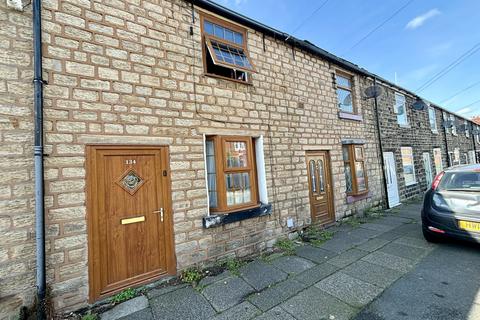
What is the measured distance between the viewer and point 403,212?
24.5 feet

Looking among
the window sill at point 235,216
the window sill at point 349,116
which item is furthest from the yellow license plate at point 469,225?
the window sill at point 349,116

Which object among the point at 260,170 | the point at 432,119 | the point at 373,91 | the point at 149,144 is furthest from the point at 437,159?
the point at 149,144

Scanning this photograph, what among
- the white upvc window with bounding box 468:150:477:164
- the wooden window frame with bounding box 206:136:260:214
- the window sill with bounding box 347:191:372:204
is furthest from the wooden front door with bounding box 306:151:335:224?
the white upvc window with bounding box 468:150:477:164

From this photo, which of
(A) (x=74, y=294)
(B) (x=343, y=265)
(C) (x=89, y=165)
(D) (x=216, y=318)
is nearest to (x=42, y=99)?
(C) (x=89, y=165)

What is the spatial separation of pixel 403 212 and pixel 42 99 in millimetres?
9730

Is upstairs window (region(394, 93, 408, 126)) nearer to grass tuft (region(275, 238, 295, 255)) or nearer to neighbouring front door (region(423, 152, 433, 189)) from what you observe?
neighbouring front door (region(423, 152, 433, 189))

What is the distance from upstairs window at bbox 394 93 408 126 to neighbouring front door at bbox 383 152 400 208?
2228 mm

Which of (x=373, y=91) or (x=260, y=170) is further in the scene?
(x=373, y=91)

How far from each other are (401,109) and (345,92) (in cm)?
459

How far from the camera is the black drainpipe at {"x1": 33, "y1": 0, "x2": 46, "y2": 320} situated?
2.60 m

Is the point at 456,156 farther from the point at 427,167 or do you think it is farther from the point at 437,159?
the point at 427,167

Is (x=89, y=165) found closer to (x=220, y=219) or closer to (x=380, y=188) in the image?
(x=220, y=219)

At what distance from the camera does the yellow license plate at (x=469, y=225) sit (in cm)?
370

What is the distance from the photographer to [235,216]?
4250mm
